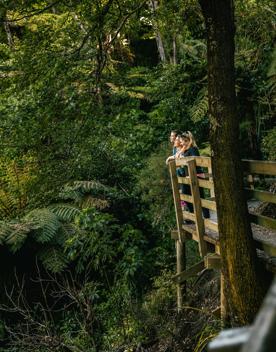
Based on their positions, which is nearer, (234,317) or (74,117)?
(234,317)

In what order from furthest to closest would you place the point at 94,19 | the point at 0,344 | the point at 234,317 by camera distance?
1. the point at 0,344
2. the point at 94,19
3. the point at 234,317

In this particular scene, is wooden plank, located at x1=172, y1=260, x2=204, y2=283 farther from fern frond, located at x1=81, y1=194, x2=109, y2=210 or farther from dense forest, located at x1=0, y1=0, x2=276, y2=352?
fern frond, located at x1=81, y1=194, x2=109, y2=210

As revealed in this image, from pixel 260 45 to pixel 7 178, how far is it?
724 cm

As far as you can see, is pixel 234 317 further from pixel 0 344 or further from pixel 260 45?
pixel 260 45

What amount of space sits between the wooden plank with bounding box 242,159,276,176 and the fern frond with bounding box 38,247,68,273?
21.1 ft

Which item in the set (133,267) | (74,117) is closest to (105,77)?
(74,117)

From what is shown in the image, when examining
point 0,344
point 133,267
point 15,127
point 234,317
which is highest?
point 15,127

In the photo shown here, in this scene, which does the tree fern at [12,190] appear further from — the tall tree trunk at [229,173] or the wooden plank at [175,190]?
the tall tree trunk at [229,173]

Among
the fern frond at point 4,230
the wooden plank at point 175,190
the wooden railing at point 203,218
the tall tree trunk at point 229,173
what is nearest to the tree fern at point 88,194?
the fern frond at point 4,230

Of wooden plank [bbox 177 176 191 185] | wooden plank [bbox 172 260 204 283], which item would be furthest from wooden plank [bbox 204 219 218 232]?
wooden plank [bbox 172 260 204 283]

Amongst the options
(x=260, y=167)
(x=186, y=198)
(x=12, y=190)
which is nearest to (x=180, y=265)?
(x=186, y=198)

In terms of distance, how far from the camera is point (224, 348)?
0.89 meters

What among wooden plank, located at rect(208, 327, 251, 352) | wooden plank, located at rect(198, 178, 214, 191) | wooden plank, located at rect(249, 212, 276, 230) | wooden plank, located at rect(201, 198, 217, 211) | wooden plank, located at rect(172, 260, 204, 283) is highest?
wooden plank, located at rect(208, 327, 251, 352)

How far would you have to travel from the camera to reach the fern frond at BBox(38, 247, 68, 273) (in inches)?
444
